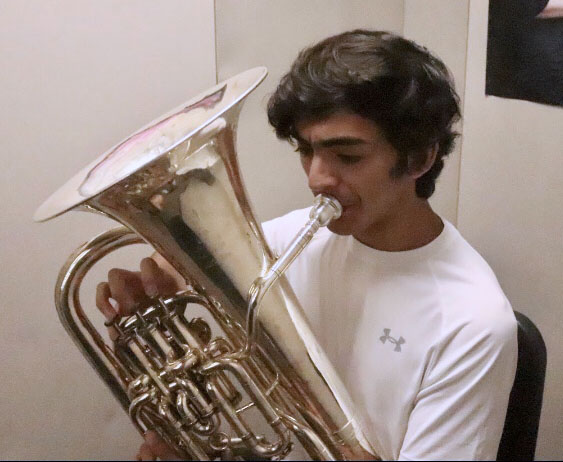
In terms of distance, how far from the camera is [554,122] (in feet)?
3.13

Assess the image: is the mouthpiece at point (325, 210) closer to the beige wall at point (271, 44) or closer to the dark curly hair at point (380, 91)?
the dark curly hair at point (380, 91)

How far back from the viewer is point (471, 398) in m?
0.84

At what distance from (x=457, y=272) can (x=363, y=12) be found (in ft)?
2.26

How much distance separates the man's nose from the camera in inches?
34.2

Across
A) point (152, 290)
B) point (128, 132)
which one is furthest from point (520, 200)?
point (128, 132)

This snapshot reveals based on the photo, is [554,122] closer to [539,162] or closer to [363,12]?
[539,162]

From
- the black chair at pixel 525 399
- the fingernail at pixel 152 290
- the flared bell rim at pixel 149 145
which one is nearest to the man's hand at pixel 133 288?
the fingernail at pixel 152 290

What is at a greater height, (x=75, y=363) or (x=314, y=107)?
(x=314, y=107)

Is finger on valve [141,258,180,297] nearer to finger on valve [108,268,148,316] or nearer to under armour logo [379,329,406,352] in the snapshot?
finger on valve [108,268,148,316]

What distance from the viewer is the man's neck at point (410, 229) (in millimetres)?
960

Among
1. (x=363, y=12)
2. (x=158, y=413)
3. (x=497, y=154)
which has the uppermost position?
(x=363, y=12)

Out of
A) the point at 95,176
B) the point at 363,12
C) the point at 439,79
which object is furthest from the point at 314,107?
the point at 363,12

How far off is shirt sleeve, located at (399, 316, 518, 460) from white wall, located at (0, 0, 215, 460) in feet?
2.50

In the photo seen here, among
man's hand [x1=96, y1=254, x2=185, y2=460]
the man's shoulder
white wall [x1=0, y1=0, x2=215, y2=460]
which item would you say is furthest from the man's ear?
white wall [x1=0, y1=0, x2=215, y2=460]
